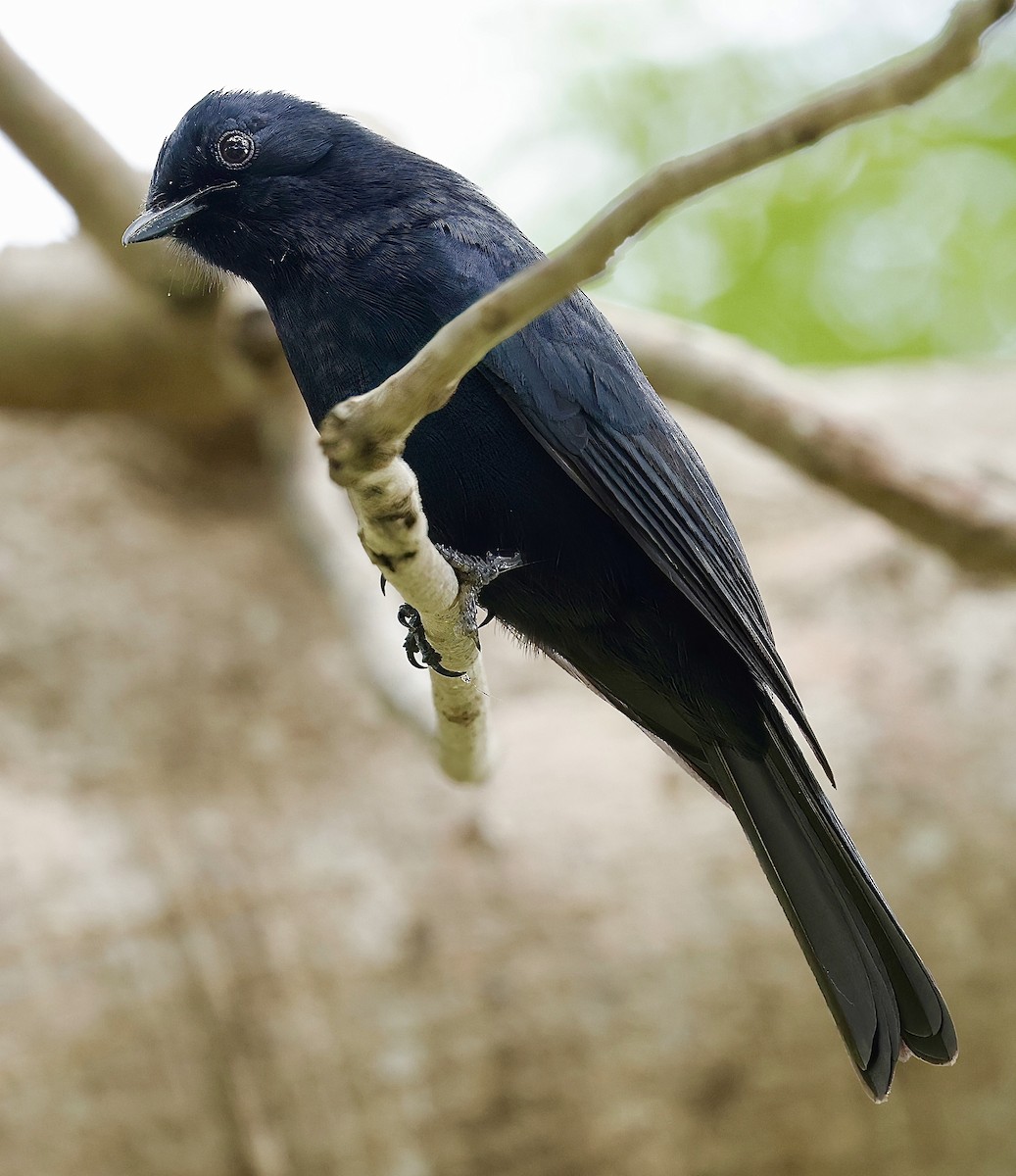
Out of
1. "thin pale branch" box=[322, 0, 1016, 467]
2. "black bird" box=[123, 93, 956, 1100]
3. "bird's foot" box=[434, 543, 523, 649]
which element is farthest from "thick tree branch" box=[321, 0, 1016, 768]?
"black bird" box=[123, 93, 956, 1100]

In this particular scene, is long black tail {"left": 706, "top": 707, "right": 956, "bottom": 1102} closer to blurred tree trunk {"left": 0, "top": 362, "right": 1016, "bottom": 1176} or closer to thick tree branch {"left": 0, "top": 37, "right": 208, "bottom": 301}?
blurred tree trunk {"left": 0, "top": 362, "right": 1016, "bottom": 1176}

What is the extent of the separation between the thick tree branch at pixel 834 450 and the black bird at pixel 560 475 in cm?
199

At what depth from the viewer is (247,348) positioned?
5.53m

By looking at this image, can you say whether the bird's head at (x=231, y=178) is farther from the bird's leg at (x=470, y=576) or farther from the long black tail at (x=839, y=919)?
the long black tail at (x=839, y=919)

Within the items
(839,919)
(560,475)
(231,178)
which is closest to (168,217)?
(231,178)

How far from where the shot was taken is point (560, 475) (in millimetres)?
3047

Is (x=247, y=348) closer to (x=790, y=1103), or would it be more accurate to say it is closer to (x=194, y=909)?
(x=194, y=909)

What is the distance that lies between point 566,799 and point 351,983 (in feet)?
4.10

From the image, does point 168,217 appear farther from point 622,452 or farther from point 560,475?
point 622,452

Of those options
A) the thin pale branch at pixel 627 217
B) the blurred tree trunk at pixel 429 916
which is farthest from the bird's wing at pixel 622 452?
the blurred tree trunk at pixel 429 916

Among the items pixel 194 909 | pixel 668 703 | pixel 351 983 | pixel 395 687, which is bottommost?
pixel 351 983

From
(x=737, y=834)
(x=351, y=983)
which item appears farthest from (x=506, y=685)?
(x=351, y=983)

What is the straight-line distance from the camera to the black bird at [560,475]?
293cm

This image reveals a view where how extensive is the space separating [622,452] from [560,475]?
160mm
